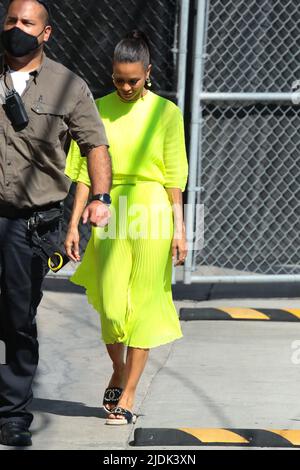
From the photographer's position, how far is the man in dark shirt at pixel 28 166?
5434mm

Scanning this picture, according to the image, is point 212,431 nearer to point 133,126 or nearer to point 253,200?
point 133,126

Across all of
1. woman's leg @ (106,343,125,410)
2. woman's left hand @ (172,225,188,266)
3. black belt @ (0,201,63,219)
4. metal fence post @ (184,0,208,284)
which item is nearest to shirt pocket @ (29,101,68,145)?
black belt @ (0,201,63,219)

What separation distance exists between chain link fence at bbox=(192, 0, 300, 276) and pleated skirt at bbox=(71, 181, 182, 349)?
2.96m

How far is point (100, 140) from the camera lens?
18.0 ft

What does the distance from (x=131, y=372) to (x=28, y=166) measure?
1.17m

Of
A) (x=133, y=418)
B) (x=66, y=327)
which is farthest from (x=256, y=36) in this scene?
(x=133, y=418)

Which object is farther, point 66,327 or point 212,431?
point 66,327

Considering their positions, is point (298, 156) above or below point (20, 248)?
above

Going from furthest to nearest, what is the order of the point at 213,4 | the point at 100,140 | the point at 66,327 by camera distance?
the point at 213,4, the point at 66,327, the point at 100,140

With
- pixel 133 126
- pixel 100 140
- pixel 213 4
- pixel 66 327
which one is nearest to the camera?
pixel 100 140

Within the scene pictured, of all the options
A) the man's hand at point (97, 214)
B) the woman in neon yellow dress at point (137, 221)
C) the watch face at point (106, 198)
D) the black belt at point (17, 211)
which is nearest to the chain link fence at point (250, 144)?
the woman in neon yellow dress at point (137, 221)

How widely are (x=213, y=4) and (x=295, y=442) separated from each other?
4393 mm

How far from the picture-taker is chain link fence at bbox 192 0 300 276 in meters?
9.10

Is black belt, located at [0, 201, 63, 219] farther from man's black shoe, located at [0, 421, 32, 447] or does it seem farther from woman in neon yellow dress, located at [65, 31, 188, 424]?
man's black shoe, located at [0, 421, 32, 447]
